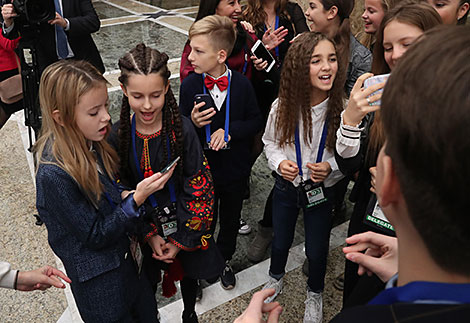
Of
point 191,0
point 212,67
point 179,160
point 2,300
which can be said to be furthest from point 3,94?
point 191,0

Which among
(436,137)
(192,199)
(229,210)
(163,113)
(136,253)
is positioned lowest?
(229,210)

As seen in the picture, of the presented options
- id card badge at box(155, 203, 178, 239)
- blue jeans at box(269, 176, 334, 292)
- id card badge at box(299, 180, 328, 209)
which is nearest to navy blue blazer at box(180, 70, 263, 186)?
blue jeans at box(269, 176, 334, 292)

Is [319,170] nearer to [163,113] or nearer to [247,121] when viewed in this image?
[247,121]

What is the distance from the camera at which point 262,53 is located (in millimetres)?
2771

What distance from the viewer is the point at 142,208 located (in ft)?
5.87

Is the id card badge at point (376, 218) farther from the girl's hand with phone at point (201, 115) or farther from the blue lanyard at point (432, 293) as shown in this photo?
the blue lanyard at point (432, 293)

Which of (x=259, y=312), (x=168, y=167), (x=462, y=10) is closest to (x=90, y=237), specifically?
(x=168, y=167)

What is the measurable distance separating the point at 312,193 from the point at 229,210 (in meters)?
0.64

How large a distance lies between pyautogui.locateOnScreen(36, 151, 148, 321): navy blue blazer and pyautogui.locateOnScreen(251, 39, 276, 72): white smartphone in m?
1.45

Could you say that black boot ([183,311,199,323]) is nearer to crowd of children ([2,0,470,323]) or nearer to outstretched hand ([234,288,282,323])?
crowd of children ([2,0,470,323])

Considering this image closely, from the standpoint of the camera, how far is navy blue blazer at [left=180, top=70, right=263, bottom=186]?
2.46m

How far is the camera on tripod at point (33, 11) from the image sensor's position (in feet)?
9.50

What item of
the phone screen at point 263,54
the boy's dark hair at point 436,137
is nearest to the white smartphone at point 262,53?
the phone screen at point 263,54

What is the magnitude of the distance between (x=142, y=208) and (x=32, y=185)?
2.42m
